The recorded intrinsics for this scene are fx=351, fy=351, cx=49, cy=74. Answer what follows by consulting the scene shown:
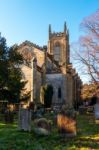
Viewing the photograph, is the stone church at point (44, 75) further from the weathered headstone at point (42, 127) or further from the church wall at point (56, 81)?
the weathered headstone at point (42, 127)

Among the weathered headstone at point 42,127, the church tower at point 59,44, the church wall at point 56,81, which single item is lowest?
the weathered headstone at point 42,127

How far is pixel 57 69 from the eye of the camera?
66.1 metres

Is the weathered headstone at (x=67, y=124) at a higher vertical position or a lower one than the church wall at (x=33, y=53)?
lower

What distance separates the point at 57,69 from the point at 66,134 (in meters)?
49.1

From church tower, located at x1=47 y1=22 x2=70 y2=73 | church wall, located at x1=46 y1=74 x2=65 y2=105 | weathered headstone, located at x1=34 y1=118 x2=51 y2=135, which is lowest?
weathered headstone, located at x1=34 y1=118 x2=51 y2=135

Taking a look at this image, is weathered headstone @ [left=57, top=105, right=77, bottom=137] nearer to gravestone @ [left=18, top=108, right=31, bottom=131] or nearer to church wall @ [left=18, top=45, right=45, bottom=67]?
gravestone @ [left=18, top=108, right=31, bottom=131]

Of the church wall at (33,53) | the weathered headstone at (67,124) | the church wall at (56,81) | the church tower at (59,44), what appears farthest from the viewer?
the church tower at (59,44)

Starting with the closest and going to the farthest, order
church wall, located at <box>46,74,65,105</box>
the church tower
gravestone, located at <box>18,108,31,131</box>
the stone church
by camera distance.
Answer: gravestone, located at <box>18,108,31,131</box>
the stone church
church wall, located at <box>46,74,65,105</box>
the church tower

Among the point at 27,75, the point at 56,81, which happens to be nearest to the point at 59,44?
the point at 56,81

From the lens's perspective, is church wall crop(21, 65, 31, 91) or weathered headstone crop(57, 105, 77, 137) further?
church wall crop(21, 65, 31, 91)

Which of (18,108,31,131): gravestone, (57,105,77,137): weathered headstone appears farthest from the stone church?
(57,105,77,137): weathered headstone

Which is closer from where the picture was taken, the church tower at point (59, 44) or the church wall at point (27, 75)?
the church wall at point (27, 75)

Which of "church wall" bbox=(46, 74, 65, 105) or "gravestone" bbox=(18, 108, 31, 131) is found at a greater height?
"church wall" bbox=(46, 74, 65, 105)

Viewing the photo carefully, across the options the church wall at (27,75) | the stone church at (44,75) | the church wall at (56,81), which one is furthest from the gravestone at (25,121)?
the church wall at (56,81)
